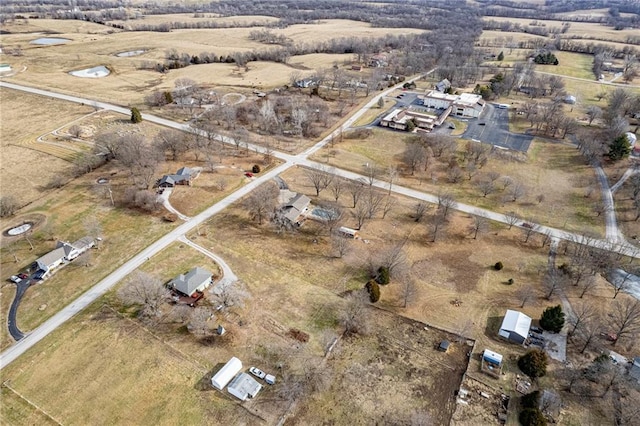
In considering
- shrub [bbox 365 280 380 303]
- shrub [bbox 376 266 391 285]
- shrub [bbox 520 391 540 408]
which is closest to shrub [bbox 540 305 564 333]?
shrub [bbox 520 391 540 408]

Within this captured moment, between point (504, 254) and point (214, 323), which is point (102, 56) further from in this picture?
point (504, 254)

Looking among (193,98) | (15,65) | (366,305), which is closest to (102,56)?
(15,65)

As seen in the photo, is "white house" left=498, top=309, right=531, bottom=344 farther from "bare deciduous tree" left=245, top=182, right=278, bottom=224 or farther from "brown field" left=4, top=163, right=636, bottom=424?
"bare deciduous tree" left=245, top=182, right=278, bottom=224

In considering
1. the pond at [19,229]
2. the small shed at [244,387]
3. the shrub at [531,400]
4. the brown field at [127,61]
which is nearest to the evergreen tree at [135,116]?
the brown field at [127,61]

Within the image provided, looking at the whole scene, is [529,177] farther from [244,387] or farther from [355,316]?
[244,387]

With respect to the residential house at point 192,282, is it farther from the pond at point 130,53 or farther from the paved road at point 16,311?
the pond at point 130,53

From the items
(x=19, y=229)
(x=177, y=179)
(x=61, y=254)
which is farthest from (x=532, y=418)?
(x=19, y=229)
